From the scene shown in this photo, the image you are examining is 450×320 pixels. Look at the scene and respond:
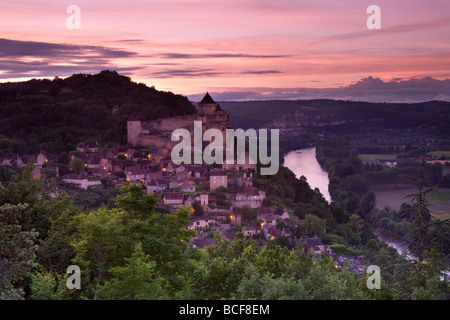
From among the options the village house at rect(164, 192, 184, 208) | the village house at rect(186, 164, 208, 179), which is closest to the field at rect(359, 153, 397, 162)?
the village house at rect(186, 164, 208, 179)

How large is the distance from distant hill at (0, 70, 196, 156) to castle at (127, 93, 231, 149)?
6.08 ft

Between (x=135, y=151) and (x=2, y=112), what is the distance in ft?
76.0

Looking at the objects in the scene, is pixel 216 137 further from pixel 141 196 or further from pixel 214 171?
pixel 141 196

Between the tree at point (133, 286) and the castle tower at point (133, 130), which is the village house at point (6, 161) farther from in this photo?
the tree at point (133, 286)

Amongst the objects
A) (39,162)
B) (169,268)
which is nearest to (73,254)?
(169,268)

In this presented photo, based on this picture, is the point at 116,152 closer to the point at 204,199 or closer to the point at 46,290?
the point at 204,199

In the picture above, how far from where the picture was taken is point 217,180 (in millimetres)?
38625

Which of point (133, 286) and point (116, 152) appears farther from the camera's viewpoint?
point (116, 152)

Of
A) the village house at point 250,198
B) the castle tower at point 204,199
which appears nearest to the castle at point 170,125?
the village house at point 250,198

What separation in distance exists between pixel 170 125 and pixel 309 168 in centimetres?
2582

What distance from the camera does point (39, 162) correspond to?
43906 millimetres

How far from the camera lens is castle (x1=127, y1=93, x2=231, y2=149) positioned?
50438 mm

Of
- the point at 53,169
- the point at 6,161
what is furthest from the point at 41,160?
the point at 53,169

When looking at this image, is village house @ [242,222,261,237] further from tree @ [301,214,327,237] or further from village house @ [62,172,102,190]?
village house @ [62,172,102,190]
